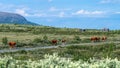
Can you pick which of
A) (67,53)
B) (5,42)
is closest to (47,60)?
(67,53)

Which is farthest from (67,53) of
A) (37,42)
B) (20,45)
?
(37,42)

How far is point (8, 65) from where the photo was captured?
51.6 feet

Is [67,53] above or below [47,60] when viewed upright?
below

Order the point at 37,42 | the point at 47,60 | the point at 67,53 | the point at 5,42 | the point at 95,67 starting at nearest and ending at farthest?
1. the point at 95,67
2. the point at 47,60
3. the point at 67,53
4. the point at 5,42
5. the point at 37,42

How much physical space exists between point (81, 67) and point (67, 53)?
31990 millimetres

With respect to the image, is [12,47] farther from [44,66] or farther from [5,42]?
[44,66]

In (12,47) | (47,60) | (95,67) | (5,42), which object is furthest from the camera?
(5,42)

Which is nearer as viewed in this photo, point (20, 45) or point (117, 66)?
point (117, 66)

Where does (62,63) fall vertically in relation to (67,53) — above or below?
above

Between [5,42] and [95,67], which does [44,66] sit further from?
[5,42]

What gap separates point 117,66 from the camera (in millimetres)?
15656

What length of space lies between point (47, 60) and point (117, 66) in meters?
2.48

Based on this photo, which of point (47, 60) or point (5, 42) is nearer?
point (47, 60)

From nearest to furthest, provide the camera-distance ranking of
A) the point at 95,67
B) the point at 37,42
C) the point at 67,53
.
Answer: the point at 95,67
the point at 67,53
the point at 37,42
